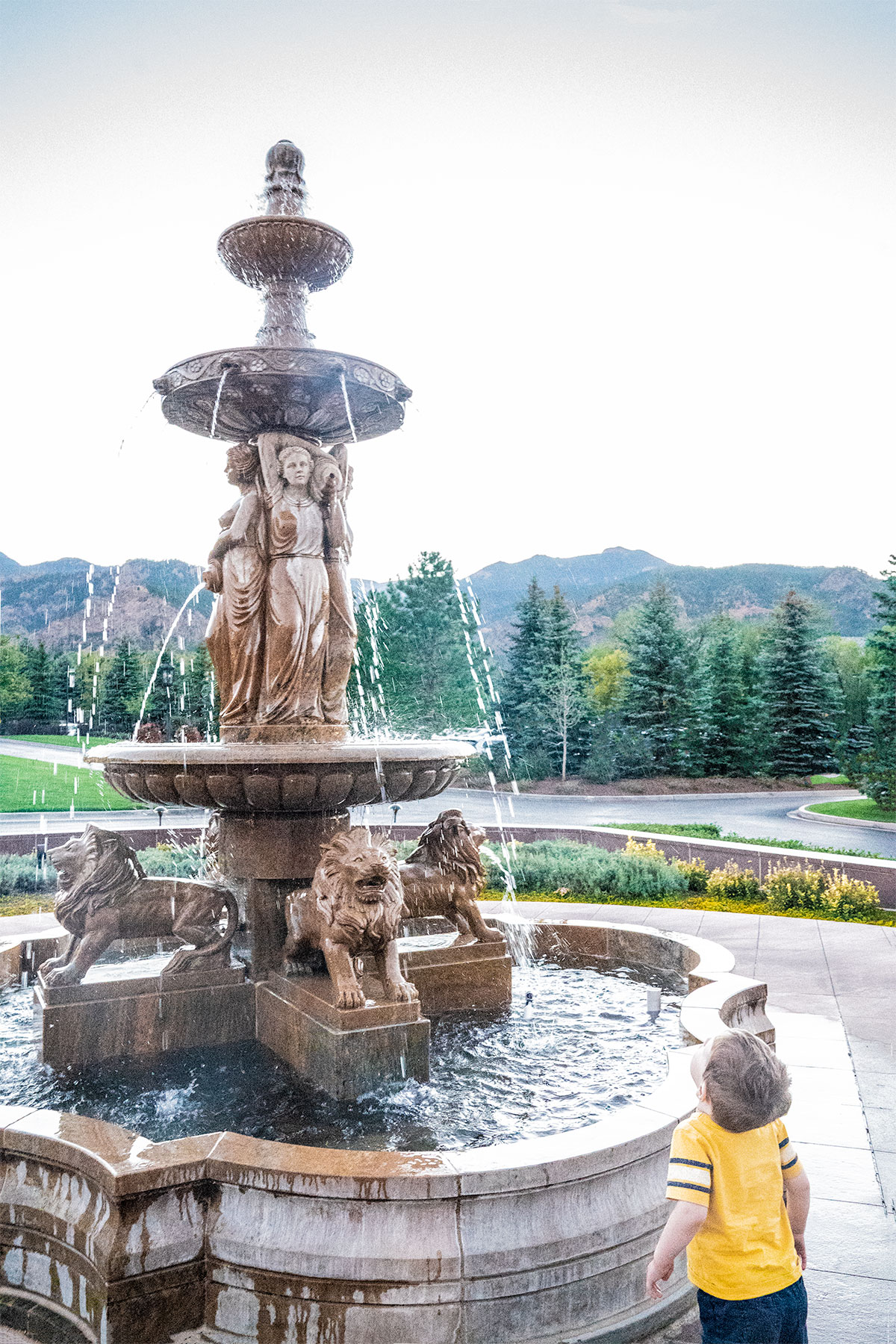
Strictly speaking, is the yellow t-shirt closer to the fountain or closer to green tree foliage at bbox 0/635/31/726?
the fountain

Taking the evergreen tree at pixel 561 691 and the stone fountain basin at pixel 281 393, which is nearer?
the stone fountain basin at pixel 281 393

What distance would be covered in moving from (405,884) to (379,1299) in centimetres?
319

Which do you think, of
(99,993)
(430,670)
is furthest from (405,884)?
(430,670)

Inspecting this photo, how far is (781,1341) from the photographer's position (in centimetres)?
242

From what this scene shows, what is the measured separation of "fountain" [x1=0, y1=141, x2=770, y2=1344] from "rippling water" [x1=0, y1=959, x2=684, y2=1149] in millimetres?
27

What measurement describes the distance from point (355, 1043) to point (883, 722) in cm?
2986

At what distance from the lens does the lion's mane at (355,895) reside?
5.01m

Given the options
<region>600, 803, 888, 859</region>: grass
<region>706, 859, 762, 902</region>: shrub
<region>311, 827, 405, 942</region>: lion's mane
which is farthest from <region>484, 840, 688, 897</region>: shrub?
<region>311, 827, 405, 942</region>: lion's mane

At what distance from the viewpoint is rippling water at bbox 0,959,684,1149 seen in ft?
14.5

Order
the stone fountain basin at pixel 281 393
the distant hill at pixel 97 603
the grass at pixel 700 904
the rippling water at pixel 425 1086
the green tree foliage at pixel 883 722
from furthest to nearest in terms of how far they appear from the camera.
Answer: the distant hill at pixel 97 603
the green tree foliage at pixel 883 722
the grass at pixel 700 904
the stone fountain basin at pixel 281 393
the rippling water at pixel 425 1086

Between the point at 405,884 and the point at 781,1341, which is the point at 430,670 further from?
the point at 781,1341

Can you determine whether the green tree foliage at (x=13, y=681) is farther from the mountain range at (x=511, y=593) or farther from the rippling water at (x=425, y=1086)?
the rippling water at (x=425, y=1086)

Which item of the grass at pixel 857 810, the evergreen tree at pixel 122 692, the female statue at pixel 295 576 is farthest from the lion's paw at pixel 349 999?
the evergreen tree at pixel 122 692

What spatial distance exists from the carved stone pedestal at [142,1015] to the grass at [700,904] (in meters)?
6.11
